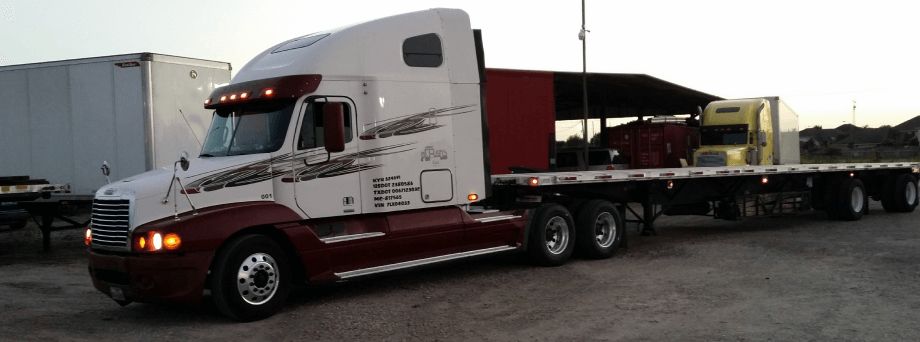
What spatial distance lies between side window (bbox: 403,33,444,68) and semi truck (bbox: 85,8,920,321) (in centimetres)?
2

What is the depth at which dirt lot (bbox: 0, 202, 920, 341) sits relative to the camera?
7.10m

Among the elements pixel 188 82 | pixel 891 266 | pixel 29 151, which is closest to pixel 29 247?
pixel 29 151

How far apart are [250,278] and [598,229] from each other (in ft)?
19.2

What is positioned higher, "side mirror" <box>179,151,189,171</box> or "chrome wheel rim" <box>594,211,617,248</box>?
"side mirror" <box>179,151,189,171</box>

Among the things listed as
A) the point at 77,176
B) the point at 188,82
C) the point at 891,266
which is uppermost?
the point at 188,82

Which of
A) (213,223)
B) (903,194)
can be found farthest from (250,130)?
(903,194)

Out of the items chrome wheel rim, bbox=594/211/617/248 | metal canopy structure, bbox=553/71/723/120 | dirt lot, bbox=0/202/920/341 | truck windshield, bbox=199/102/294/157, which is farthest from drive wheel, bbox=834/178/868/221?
truck windshield, bbox=199/102/294/157

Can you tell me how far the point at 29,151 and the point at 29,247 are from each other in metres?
2.41

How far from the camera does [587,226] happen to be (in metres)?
11.5

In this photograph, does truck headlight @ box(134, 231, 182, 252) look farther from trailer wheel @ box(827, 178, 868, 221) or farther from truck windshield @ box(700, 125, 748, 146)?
trailer wheel @ box(827, 178, 868, 221)

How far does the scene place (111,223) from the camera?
7.74m

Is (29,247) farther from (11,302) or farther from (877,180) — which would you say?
(877,180)

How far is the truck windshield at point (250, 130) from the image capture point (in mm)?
8297

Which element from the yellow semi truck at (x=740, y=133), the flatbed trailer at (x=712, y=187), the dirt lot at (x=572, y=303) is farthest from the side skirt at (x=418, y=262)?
the yellow semi truck at (x=740, y=133)
